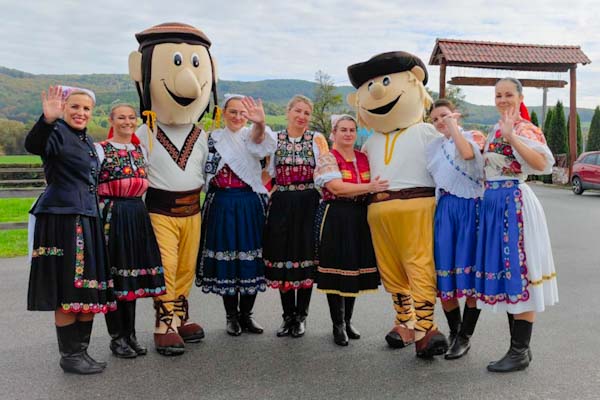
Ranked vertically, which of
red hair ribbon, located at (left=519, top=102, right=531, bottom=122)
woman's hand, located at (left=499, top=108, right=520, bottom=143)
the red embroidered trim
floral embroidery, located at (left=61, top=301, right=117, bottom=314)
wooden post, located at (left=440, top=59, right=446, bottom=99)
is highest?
wooden post, located at (left=440, top=59, right=446, bottom=99)

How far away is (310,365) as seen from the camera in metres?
3.55

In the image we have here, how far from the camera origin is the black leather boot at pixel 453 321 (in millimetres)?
3842

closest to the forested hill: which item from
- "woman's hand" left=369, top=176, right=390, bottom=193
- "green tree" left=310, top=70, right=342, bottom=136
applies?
"green tree" left=310, top=70, right=342, bottom=136

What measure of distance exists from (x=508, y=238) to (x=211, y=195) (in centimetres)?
208

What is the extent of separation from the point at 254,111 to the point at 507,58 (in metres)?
14.5

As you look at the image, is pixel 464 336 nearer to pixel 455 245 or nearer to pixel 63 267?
pixel 455 245

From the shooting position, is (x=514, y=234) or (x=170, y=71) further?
(x=170, y=71)

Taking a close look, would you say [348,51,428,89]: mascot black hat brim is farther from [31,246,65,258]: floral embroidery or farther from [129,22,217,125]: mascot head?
[31,246,65,258]: floral embroidery

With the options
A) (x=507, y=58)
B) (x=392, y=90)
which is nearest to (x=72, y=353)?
(x=392, y=90)

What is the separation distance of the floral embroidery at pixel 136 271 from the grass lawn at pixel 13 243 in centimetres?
438

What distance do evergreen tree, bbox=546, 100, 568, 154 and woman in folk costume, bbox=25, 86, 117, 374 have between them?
2277 cm

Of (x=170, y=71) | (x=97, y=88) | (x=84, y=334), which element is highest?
(x=97, y=88)

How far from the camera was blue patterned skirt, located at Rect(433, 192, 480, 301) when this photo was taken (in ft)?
11.4

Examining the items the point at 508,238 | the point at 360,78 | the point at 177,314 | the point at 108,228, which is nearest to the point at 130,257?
the point at 108,228
